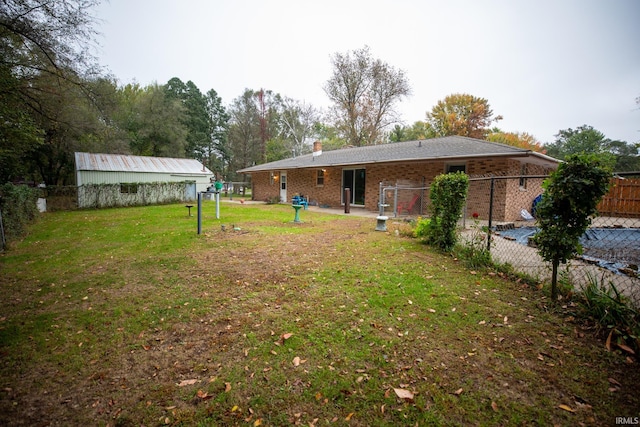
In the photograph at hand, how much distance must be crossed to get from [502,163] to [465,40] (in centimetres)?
1233

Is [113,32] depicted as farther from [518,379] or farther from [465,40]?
[465,40]

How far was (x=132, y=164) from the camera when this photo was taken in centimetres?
2030

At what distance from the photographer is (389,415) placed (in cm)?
182

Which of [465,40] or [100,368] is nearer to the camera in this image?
[100,368]

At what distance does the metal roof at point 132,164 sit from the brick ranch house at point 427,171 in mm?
8841

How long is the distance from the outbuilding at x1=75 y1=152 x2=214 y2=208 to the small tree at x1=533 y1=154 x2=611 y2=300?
20.5 m

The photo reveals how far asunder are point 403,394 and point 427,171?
12.0m

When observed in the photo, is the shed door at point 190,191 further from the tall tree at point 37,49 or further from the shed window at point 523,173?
the shed window at point 523,173

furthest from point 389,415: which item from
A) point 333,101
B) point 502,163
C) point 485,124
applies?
point 485,124

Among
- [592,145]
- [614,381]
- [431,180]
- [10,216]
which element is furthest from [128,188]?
[592,145]

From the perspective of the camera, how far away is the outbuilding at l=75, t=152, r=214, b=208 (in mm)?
15930

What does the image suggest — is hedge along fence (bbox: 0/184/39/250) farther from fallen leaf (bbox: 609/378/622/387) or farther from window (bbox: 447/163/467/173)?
window (bbox: 447/163/467/173)

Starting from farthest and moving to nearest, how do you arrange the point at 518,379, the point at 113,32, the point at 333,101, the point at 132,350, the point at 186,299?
1. the point at 333,101
2. the point at 113,32
3. the point at 186,299
4. the point at 132,350
5. the point at 518,379

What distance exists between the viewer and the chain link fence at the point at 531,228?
397 centimetres
